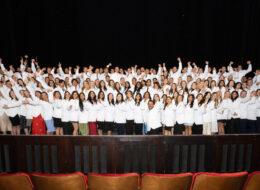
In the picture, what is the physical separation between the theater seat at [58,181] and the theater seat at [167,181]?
0.84m

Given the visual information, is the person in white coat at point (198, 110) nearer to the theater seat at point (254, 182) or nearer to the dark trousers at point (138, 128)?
the dark trousers at point (138, 128)

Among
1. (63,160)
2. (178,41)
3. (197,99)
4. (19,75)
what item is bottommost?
(63,160)

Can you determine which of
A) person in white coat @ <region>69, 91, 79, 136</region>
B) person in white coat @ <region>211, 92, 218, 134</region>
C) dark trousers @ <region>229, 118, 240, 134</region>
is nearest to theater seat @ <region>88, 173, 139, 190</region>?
person in white coat @ <region>69, 91, 79, 136</region>

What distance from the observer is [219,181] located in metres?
2.12

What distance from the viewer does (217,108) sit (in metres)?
4.87

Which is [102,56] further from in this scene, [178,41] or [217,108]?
[217,108]

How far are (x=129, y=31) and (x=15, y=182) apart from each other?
860 cm

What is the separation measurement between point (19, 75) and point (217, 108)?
272 inches

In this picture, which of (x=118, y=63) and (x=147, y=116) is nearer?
(x=147, y=116)

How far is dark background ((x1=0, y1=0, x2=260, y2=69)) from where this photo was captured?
902cm

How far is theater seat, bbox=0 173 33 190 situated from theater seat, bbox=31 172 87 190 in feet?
0.28

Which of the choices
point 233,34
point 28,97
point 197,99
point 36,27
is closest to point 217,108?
point 197,99

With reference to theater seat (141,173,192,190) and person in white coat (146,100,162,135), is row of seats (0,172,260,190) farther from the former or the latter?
person in white coat (146,100,162,135)

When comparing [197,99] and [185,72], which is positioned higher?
[185,72]
